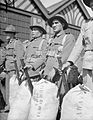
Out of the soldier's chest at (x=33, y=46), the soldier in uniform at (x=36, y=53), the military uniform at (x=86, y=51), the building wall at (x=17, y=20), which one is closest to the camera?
the military uniform at (x=86, y=51)

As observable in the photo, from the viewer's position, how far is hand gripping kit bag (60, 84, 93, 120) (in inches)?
105

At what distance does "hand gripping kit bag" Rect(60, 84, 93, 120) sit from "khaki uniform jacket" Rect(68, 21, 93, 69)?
314mm

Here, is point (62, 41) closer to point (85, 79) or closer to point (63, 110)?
point (85, 79)

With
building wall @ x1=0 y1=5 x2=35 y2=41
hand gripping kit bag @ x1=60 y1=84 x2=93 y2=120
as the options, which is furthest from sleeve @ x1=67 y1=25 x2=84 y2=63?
building wall @ x1=0 y1=5 x2=35 y2=41

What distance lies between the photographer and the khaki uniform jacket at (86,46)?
9.62ft

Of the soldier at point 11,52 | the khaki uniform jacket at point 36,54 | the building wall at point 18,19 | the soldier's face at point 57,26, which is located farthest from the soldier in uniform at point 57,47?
the building wall at point 18,19

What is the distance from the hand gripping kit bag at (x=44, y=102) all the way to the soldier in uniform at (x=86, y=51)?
38cm

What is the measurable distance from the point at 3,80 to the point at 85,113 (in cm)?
293

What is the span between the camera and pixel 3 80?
5297mm

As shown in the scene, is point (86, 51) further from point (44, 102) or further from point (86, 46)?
point (44, 102)

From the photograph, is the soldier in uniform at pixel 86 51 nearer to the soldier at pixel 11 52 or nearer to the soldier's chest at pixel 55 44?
the soldier's chest at pixel 55 44

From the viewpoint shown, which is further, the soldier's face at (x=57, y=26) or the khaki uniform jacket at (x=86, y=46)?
the soldier's face at (x=57, y=26)

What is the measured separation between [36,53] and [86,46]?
101 centimetres

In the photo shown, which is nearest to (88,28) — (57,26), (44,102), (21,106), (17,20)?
(57,26)
